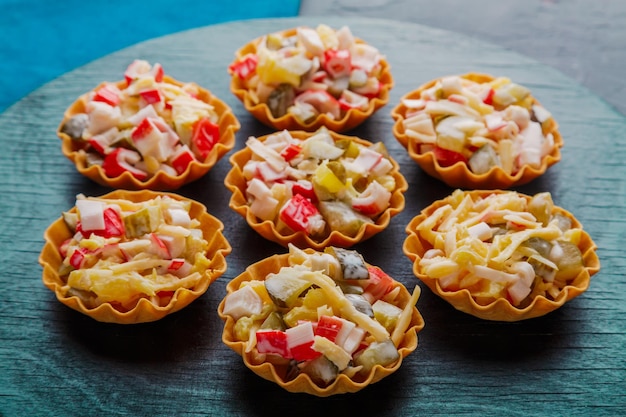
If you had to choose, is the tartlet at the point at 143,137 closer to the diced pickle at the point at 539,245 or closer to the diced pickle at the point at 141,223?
the diced pickle at the point at 141,223

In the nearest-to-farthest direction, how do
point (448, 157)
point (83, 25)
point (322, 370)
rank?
point (322, 370) < point (448, 157) < point (83, 25)

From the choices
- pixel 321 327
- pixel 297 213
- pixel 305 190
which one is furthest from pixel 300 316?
pixel 305 190

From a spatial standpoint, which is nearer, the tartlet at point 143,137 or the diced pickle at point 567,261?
the diced pickle at point 567,261

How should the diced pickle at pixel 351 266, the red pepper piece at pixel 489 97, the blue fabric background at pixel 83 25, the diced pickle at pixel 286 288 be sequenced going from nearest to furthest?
the diced pickle at pixel 286 288 < the diced pickle at pixel 351 266 < the red pepper piece at pixel 489 97 < the blue fabric background at pixel 83 25

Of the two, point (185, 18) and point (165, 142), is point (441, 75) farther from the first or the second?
point (185, 18)

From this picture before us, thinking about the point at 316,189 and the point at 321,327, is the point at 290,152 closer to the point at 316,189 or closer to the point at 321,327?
the point at 316,189

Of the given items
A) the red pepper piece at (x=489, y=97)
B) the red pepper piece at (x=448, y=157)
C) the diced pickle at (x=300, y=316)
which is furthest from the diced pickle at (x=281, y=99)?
the diced pickle at (x=300, y=316)

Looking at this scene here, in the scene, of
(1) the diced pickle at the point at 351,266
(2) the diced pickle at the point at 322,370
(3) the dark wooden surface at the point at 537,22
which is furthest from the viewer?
(3) the dark wooden surface at the point at 537,22

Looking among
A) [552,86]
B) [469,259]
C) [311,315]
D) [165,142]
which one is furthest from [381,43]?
[311,315]
